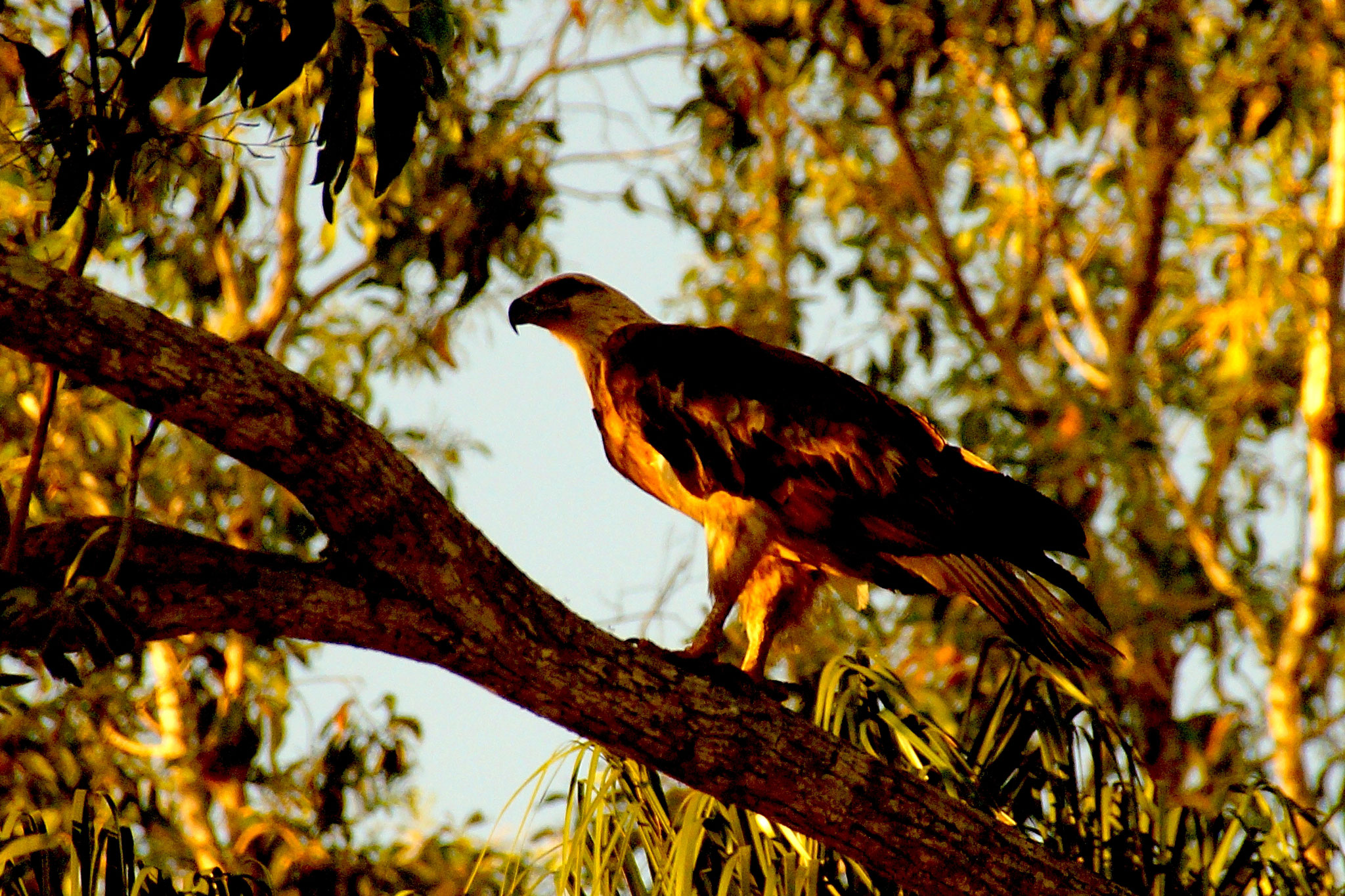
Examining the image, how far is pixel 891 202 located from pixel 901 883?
6.10 meters

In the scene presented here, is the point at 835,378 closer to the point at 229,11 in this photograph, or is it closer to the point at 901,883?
the point at 901,883

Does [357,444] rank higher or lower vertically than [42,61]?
lower

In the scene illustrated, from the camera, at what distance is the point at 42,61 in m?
3.16

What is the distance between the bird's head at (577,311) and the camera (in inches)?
193

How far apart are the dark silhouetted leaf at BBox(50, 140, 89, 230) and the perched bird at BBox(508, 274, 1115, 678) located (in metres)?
1.71

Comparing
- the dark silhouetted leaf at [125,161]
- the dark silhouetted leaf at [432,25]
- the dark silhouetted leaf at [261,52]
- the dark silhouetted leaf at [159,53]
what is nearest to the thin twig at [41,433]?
the dark silhouetted leaf at [125,161]

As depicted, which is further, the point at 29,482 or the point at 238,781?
the point at 238,781

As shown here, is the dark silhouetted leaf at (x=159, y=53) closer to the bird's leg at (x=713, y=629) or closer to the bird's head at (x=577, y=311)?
the bird's leg at (x=713, y=629)

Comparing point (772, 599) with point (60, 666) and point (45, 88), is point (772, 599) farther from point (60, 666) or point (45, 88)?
point (45, 88)

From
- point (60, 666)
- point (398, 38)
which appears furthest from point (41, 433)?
point (398, 38)

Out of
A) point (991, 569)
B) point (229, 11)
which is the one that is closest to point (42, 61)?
point (229, 11)

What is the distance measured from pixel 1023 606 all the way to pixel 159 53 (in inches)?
96.8

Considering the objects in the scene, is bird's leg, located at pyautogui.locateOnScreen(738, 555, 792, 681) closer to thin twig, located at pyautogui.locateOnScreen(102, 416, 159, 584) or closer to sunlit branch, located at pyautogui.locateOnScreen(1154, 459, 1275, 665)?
thin twig, located at pyautogui.locateOnScreen(102, 416, 159, 584)

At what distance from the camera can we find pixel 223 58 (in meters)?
2.88
